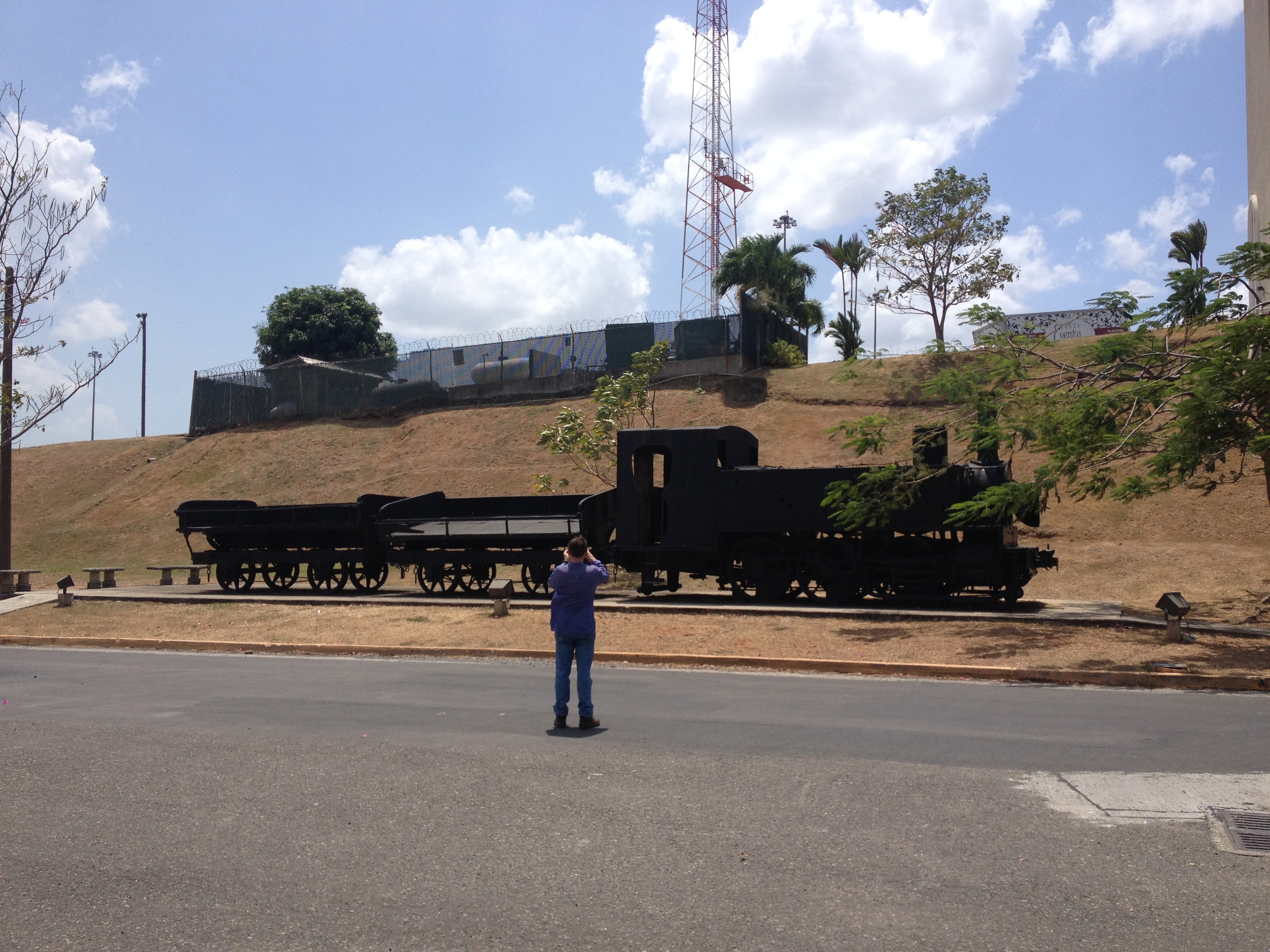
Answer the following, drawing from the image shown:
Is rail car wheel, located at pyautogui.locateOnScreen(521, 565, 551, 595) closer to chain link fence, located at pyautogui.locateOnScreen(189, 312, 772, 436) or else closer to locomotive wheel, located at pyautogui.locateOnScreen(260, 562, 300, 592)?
locomotive wheel, located at pyautogui.locateOnScreen(260, 562, 300, 592)

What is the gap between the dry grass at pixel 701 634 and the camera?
11633mm

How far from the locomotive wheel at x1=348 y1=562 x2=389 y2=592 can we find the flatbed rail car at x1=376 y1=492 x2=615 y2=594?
954 mm

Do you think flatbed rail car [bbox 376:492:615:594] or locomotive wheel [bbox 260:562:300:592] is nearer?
flatbed rail car [bbox 376:492:615:594]

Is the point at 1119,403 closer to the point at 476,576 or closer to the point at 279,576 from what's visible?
the point at 476,576

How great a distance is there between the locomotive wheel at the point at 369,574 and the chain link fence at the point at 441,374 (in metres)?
Answer: 19.5

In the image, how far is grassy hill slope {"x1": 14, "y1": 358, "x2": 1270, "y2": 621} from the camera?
75.7ft

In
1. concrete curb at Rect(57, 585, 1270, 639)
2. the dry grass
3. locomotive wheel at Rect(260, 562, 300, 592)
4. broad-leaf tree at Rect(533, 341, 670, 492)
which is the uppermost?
broad-leaf tree at Rect(533, 341, 670, 492)

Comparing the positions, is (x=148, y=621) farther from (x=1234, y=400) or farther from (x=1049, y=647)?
(x=1234, y=400)

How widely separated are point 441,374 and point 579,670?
124ft

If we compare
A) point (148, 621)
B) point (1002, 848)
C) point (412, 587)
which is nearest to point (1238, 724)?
point (1002, 848)

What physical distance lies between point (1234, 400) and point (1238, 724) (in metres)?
6.44

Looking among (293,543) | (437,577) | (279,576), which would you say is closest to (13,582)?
(279,576)

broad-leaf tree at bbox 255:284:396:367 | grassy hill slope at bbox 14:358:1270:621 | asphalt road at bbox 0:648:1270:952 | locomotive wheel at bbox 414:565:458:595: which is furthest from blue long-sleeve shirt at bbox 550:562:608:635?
broad-leaf tree at bbox 255:284:396:367

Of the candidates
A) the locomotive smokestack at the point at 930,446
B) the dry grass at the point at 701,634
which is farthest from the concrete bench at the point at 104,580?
the locomotive smokestack at the point at 930,446
